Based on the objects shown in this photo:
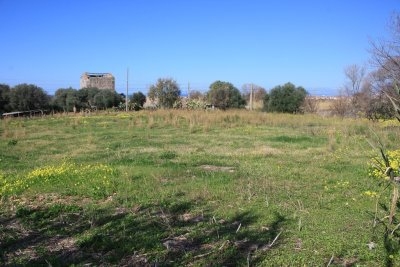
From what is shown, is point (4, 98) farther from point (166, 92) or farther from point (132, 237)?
point (132, 237)

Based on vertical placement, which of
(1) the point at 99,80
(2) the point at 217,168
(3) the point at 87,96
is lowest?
(2) the point at 217,168

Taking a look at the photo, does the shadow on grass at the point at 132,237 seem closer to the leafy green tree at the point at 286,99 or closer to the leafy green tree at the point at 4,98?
the leafy green tree at the point at 286,99

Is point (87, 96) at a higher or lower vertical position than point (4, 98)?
higher

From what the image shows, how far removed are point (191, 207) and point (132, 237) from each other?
140 cm

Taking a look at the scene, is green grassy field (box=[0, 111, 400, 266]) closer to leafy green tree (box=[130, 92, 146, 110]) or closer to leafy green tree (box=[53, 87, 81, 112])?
leafy green tree (box=[53, 87, 81, 112])

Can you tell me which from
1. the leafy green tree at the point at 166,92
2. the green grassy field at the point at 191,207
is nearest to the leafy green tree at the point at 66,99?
the leafy green tree at the point at 166,92

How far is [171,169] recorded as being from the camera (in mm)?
8859

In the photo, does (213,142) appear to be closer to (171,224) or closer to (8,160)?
(8,160)

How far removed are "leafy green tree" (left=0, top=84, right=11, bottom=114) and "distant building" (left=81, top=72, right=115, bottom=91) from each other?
11007 millimetres

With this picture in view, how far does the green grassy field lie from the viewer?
4.45 metres

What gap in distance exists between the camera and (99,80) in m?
42.2

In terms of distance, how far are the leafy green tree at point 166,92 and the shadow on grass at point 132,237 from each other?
28.6 m

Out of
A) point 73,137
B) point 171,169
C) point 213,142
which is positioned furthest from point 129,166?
point 73,137

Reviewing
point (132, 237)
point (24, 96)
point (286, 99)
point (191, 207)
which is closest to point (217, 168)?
point (191, 207)
